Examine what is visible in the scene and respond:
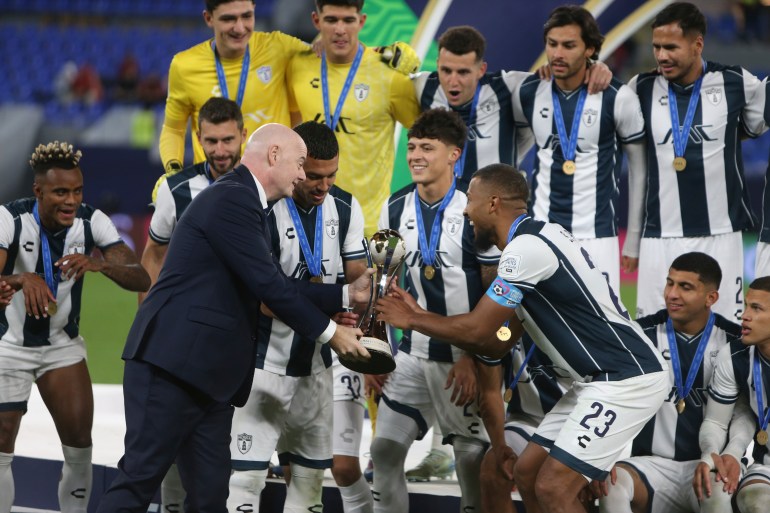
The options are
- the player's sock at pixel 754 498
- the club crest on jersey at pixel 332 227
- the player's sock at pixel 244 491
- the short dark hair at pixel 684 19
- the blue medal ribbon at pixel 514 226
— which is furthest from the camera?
the short dark hair at pixel 684 19

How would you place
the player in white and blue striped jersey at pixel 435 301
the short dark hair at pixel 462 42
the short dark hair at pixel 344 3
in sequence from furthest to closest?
1. the short dark hair at pixel 344 3
2. the short dark hair at pixel 462 42
3. the player in white and blue striped jersey at pixel 435 301

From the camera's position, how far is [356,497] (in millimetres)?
5152

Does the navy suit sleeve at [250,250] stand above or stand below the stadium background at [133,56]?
below

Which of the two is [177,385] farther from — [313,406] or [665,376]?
[665,376]

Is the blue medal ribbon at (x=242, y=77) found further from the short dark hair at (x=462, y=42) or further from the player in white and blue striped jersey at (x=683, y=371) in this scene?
the player in white and blue striped jersey at (x=683, y=371)

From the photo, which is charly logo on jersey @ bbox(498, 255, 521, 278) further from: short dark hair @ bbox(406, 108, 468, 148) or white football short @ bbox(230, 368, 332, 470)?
white football short @ bbox(230, 368, 332, 470)

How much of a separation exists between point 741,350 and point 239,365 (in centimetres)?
242

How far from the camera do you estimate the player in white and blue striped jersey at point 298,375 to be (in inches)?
184

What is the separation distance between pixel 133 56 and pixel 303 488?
17.2 m

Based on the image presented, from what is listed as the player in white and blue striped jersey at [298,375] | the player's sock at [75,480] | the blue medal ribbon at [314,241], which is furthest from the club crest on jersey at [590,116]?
the player's sock at [75,480]

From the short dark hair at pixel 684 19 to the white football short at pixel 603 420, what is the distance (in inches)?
82.0

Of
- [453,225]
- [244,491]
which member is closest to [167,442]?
[244,491]

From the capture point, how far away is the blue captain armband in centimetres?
434

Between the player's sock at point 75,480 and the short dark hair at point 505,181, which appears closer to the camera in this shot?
the short dark hair at point 505,181
